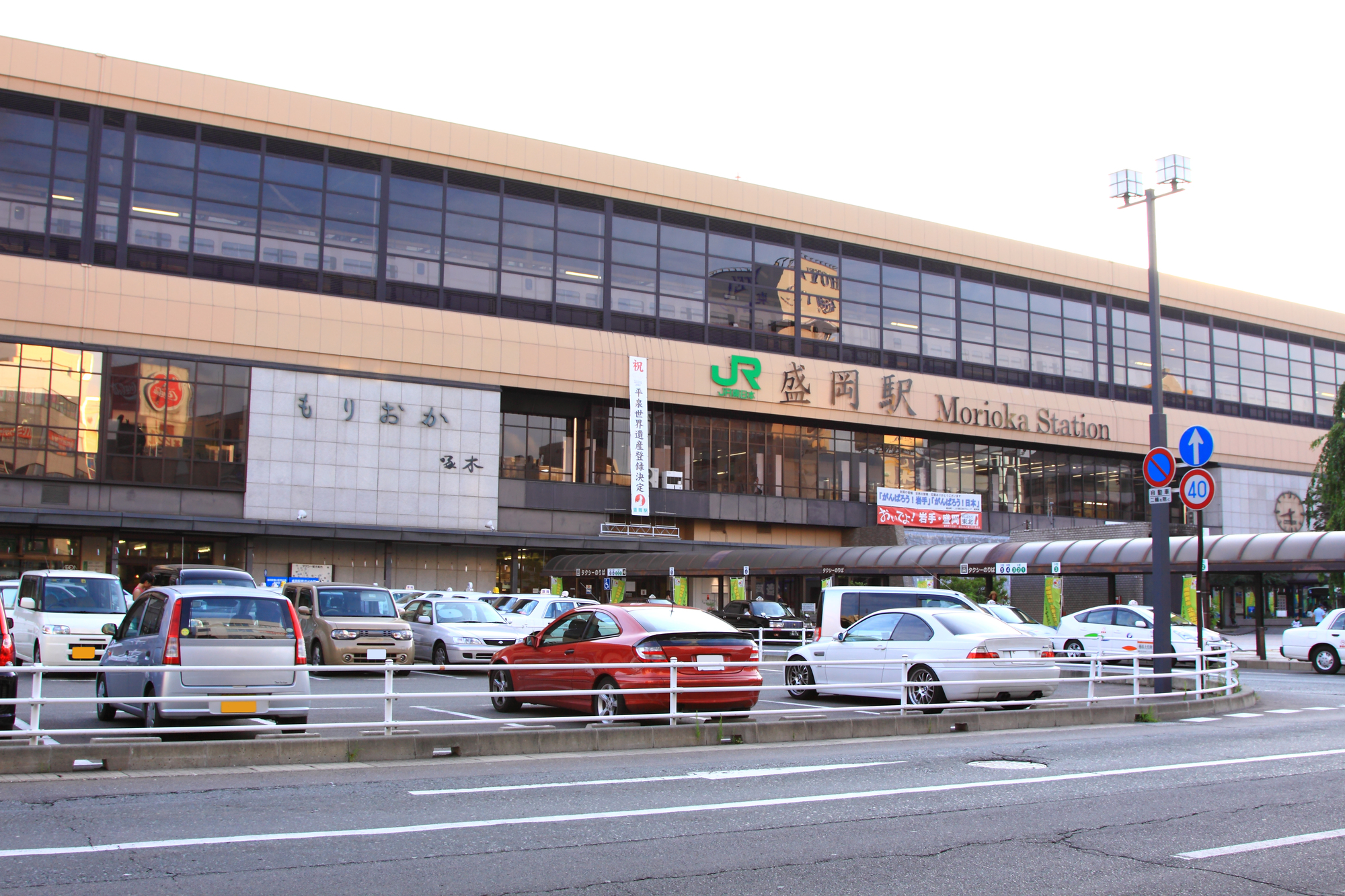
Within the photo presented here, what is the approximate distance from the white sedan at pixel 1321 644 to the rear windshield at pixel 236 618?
25.4 meters

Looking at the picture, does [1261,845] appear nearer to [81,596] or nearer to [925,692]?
[925,692]

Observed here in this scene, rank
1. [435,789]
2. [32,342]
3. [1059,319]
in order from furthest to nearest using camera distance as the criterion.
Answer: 1. [1059,319]
2. [32,342]
3. [435,789]

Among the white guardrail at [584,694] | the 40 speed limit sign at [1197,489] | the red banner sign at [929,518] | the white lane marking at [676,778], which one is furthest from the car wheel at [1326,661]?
the red banner sign at [929,518]

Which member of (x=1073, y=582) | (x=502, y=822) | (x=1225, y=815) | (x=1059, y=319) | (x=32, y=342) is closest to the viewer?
(x=502, y=822)

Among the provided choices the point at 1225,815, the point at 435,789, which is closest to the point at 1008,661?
the point at 1225,815

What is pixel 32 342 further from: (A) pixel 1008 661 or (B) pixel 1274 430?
(B) pixel 1274 430

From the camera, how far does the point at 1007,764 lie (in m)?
12.1

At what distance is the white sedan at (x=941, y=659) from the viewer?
1683 cm

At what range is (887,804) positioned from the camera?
952cm

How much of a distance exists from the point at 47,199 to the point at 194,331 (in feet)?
24.1

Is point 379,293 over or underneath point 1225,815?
over

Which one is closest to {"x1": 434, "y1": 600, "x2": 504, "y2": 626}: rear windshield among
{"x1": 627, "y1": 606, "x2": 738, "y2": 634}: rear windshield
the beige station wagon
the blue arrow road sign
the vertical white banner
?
the beige station wagon

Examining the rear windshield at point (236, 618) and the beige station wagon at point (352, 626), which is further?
the beige station wagon at point (352, 626)

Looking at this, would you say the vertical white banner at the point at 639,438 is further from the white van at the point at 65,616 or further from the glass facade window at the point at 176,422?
the white van at the point at 65,616
